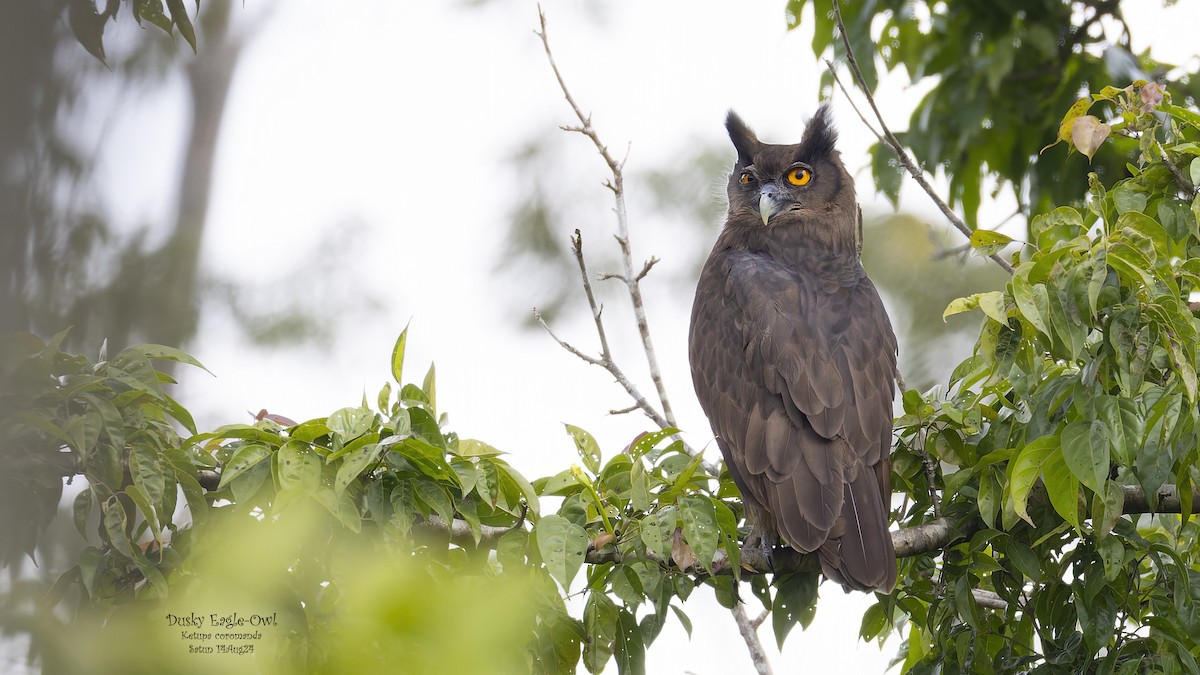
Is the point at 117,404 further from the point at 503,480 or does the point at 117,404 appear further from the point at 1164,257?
the point at 1164,257

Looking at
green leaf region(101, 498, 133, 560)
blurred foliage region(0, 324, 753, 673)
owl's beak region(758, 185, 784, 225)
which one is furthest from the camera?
owl's beak region(758, 185, 784, 225)

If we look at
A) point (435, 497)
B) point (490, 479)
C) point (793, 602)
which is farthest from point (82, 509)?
point (793, 602)

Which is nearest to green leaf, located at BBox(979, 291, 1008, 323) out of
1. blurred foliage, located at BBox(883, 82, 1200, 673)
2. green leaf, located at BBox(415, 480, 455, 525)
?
blurred foliage, located at BBox(883, 82, 1200, 673)

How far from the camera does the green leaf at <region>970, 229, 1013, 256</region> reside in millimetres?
2514

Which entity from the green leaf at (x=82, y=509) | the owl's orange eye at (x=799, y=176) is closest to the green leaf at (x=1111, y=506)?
the green leaf at (x=82, y=509)

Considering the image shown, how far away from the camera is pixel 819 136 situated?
4664 millimetres

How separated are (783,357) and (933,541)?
92cm

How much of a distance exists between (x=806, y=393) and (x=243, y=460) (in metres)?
1.91

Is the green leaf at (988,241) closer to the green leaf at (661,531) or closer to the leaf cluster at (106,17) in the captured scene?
the green leaf at (661,531)

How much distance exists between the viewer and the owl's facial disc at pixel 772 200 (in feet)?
14.7

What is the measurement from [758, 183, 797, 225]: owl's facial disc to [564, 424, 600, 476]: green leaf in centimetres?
206

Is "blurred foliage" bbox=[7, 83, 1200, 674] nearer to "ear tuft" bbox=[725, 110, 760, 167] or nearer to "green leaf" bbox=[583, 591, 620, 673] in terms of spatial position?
"green leaf" bbox=[583, 591, 620, 673]

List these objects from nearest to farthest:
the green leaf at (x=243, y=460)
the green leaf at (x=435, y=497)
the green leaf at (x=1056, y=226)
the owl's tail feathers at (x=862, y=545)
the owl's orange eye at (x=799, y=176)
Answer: the green leaf at (x=243, y=460)
the green leaf at (x=435, y=497)
the green leaf at (x=1056, y=226)
the owl's tail feathers at (x=862, y=545)
the owl's orange eye at (x=799, y=176)

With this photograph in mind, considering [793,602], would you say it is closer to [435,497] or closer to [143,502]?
[435,497]
